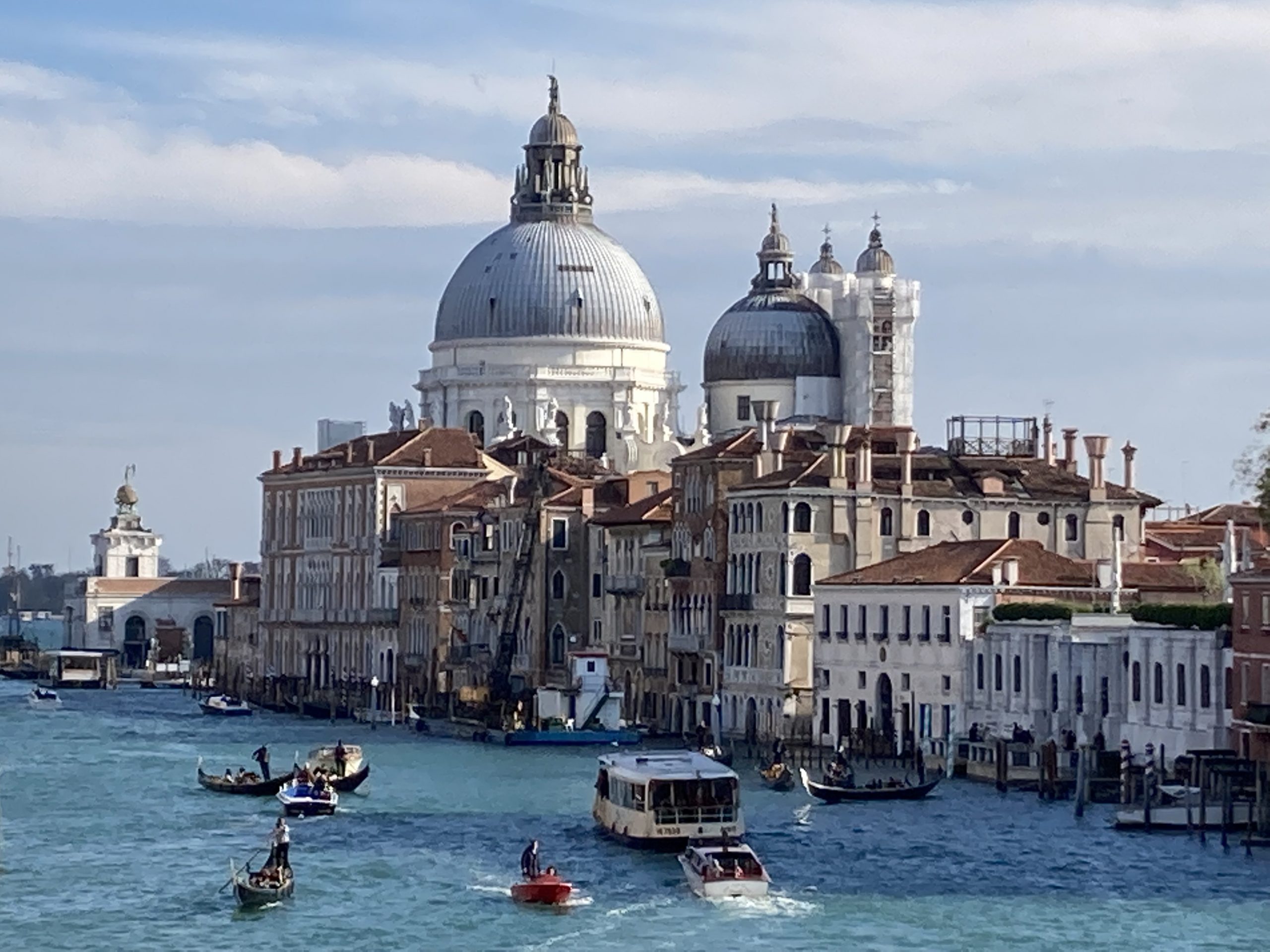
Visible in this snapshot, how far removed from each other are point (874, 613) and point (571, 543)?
20892 mm

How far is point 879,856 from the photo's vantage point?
167 feet

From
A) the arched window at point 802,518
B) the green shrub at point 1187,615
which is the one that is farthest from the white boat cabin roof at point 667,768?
the arched window at point 802,518

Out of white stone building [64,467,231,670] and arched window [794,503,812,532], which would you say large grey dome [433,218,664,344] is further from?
arched window [794,503,812,532]

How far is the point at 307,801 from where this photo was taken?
58.2 meters

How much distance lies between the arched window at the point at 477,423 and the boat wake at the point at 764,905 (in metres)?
77.9

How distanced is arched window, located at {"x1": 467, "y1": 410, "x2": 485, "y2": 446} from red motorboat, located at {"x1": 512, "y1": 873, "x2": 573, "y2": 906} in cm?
7789

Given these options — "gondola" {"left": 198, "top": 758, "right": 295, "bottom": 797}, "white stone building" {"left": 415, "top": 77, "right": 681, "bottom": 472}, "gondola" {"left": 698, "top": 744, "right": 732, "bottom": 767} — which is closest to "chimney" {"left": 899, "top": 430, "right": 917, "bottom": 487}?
"gondola" {"left": 698, "top": 744, "right": 732, "bottom": 767}

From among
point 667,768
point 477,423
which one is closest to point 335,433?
point 477,423

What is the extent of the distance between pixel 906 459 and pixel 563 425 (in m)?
45.1

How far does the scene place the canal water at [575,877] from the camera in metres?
42.7

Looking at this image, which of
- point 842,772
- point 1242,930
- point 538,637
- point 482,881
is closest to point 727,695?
point 538,637

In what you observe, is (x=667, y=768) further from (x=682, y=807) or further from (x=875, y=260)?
(x=875, y=260)

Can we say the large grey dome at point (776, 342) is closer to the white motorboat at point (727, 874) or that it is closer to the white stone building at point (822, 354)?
the white stone building at point (822, 354)

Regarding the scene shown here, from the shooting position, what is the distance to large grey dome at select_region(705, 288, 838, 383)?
116375 mm
